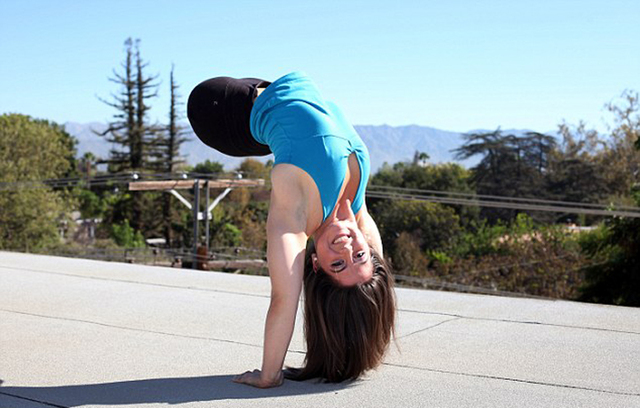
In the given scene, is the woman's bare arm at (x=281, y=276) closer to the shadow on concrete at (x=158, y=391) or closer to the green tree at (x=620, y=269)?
the shadow on concrete at (x=158, y=391)

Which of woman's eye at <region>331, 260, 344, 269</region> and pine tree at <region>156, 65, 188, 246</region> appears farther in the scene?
pine tree at <region>156, 65, 188, 246</region>

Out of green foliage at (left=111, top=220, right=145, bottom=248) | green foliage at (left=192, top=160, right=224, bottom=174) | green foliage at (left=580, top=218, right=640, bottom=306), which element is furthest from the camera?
green foliage at (left=192, top=160, right=224, bottom=174)

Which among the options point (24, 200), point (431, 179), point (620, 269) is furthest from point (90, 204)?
point (620, 269)

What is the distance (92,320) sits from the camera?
4.68 m

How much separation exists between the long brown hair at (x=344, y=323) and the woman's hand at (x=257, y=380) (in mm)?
138

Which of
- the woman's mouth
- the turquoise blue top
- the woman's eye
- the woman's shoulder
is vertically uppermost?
the turquoise blue top

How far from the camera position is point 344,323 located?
3.16m

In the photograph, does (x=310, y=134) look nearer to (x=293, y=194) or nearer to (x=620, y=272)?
(x=293, y=194)

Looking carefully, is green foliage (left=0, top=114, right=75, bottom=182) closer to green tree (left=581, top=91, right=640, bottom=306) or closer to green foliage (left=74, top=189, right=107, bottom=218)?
green foliage (left=74, top=189, right=107, bottom=218)

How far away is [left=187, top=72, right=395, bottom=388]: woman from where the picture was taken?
3.14 metres

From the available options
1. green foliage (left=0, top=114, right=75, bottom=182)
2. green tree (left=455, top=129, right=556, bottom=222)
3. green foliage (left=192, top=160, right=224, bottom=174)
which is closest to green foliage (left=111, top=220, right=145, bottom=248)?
green foliage (left=0, top=114, right=75, bottom=182)

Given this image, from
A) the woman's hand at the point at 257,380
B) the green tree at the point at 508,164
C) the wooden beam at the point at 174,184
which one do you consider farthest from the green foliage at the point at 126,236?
the woman's hand at the point at 257,380

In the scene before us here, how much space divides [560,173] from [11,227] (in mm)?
38690

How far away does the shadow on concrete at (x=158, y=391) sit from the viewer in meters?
3.00
